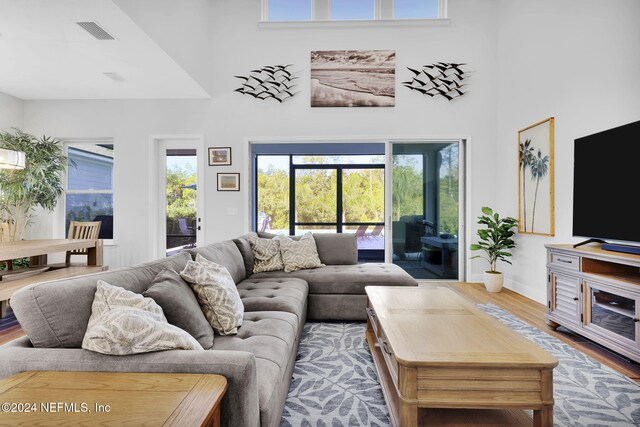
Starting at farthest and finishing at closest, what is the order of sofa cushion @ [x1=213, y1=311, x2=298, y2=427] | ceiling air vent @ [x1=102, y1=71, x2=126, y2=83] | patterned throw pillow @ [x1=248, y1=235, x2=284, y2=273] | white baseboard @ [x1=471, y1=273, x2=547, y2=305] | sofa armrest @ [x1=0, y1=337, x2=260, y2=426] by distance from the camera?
1. ceiling air vent @ [x1=102, y1=71, x2=126, y2=83]
2. white baseboard @ [x1=471, y1=273, x2=547, y2=305]
3. patterned throw pillow @ [x1=248, y1=235, x2=284, y2=273]
4. sofa cushion @ [x1=213, y1=311, x2=298, y2=427]
5. sofa armrest @ [x1=0, y1=337, x2=260, y2=426]

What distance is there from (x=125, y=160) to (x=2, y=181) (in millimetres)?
1450

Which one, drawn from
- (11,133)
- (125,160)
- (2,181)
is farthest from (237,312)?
(11,133)

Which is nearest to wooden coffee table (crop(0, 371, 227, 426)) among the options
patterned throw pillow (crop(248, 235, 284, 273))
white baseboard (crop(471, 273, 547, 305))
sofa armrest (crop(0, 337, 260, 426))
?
sofa armrest (crop(0, 337, 260, 426))

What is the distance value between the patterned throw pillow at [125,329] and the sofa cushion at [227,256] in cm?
86

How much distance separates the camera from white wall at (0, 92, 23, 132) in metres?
4.44

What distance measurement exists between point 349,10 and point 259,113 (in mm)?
2079

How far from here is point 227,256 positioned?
257cm

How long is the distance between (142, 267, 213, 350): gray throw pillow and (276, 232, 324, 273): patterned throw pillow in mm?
1778

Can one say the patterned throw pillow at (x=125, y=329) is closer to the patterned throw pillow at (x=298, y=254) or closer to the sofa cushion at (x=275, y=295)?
the sofa cushion at (x=275, y=295)

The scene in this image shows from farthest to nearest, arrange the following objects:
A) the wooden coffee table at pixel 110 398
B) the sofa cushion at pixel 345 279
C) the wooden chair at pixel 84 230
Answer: the wooden chair at pixel 84 230 < the sofa cushion at pixel 345 279 < the wooden coffee table at pixel 110 398

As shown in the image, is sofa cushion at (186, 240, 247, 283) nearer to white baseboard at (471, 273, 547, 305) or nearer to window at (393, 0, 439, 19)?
white baseboard at (471, 273, 547, 305)

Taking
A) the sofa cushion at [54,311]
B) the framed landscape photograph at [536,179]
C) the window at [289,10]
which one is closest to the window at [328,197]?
the window at [289,10]

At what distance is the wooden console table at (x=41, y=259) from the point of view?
2.71m

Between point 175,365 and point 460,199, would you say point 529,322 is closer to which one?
point 460,199
